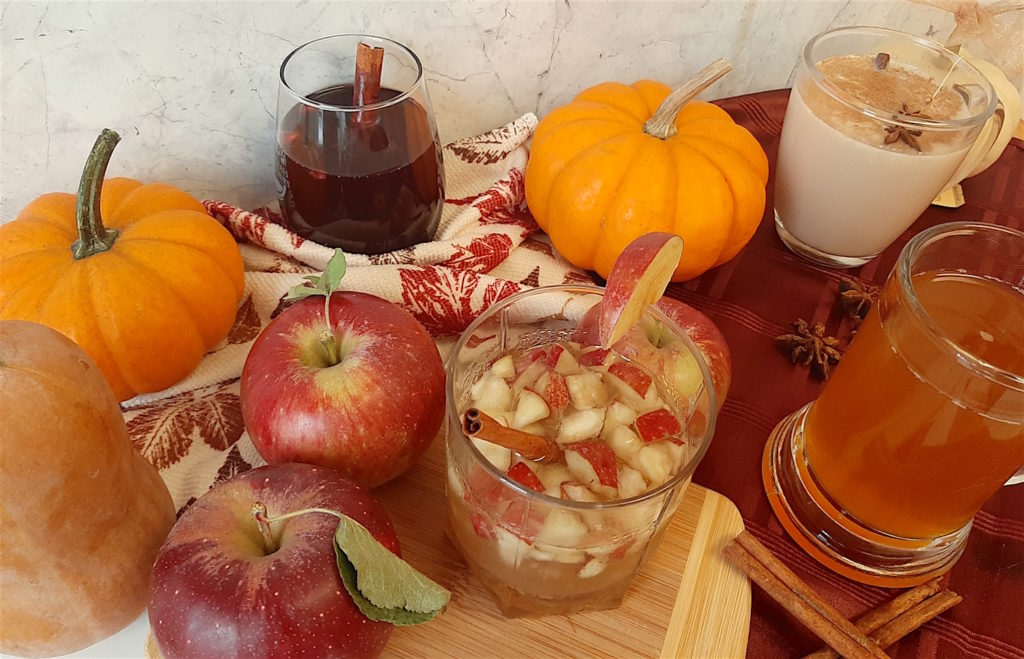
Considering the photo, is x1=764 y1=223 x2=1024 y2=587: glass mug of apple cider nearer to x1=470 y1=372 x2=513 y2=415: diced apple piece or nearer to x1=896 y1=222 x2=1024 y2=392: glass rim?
x1=896 y1=222 x2=1024 y2=392: glass rim

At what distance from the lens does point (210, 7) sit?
84 centimetres

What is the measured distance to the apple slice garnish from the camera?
0.61m

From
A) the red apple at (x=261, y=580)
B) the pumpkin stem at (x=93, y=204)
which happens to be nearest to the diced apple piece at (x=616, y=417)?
the red apple at (x=261, y=580)

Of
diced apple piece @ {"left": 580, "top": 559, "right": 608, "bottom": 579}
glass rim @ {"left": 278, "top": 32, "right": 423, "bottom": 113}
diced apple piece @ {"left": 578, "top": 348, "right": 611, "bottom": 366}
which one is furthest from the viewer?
glass rim @ {"left": 278, "top": 32, "right": 423, "bottom": 113}

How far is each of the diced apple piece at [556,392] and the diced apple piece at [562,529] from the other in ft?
0.41

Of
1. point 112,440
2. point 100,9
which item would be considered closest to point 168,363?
point 112,440

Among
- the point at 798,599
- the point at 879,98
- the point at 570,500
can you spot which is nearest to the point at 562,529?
the point at 570,500

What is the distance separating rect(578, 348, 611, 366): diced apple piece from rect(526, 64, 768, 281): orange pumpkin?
→ 244 mm

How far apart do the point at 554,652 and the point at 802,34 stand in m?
1.16

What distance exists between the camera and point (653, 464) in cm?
62

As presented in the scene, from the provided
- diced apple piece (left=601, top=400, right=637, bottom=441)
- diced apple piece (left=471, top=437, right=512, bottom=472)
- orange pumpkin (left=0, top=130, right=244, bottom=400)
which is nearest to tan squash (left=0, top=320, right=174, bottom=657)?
orange pumpkin (left=0, top=130, right=244, bottom=400)

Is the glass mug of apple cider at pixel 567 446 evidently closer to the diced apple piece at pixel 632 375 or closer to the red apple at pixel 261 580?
the diced apple piece at pixel 632 375

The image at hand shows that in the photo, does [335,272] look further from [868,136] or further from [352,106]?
[868,136]

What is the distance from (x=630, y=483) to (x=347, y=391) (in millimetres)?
252
